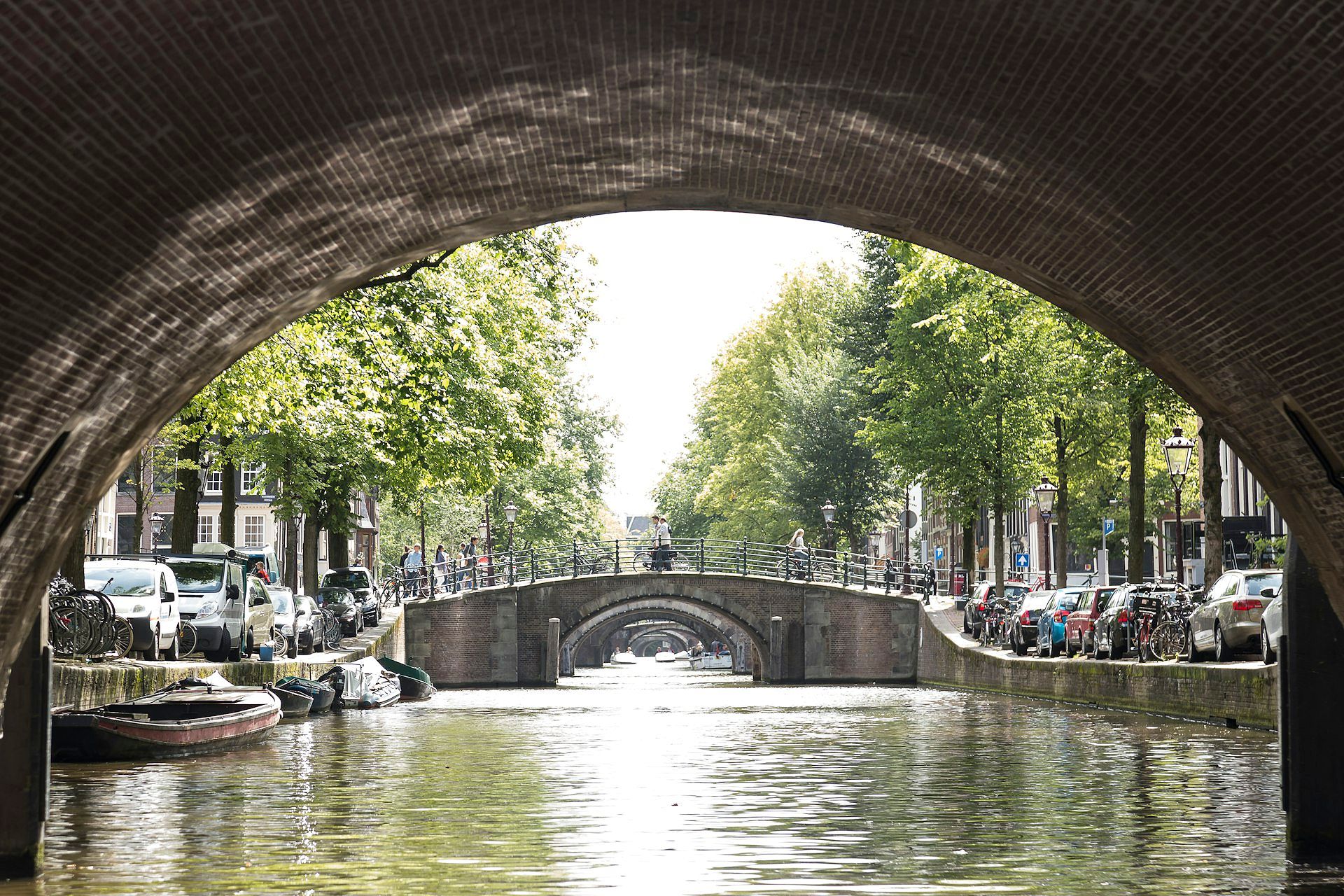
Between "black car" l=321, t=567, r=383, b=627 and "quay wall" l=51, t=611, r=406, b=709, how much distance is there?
1196cm

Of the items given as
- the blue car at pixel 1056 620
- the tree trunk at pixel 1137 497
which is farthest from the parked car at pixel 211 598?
the tree trunk at pixel 1137 497

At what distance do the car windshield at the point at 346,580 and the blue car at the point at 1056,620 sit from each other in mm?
17424

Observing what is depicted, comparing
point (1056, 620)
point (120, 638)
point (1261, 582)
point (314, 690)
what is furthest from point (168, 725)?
point (1056, 620)

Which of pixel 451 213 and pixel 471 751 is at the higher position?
pixel 451 213

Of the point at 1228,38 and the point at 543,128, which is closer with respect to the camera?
the point at 1228,38

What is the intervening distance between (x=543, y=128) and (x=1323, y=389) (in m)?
3.79

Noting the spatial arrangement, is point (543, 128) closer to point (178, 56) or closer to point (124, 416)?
point (178, 56)

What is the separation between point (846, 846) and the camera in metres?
11.1

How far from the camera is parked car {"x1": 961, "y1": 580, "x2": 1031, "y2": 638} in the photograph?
136 ft

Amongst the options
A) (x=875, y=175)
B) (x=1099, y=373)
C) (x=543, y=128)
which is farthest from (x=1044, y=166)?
(x=1099, y=373)

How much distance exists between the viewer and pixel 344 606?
41906mm

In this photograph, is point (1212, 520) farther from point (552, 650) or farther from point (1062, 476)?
point (552, 650)

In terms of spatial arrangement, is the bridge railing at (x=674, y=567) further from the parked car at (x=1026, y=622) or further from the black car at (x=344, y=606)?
the parked car at (x=1026, y=622)

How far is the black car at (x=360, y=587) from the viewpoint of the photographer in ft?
144
